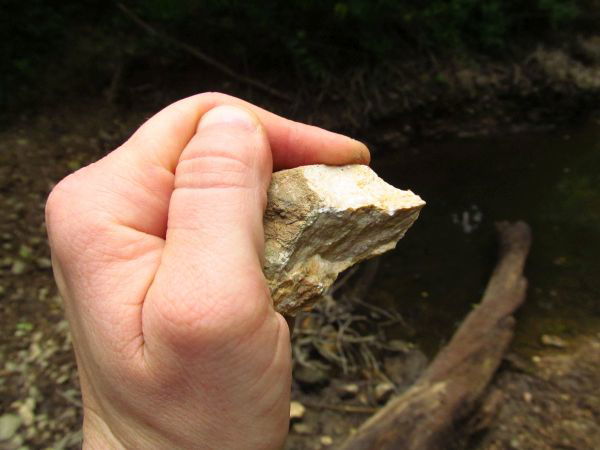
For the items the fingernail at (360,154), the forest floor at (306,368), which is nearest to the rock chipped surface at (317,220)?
the fingernail at (360,154)

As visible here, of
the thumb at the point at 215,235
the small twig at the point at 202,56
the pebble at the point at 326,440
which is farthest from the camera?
the small twig at the point at 202,56

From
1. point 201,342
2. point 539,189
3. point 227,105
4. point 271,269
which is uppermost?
point 227,105

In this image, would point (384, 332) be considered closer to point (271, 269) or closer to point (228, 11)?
point (271, 269)

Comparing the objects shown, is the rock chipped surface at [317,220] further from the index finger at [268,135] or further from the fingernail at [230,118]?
the fingernail at [230,118]

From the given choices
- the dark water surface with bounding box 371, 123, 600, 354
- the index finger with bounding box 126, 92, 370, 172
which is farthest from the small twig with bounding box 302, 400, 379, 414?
the index finger with bounding box 126, 92, 370, 172

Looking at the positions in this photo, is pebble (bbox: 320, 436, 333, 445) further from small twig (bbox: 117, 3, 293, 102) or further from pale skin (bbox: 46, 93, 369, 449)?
small twig (bbox: 117, 3, 293, 102)

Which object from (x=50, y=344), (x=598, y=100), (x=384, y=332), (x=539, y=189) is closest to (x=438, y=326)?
(x=384, y=332)
